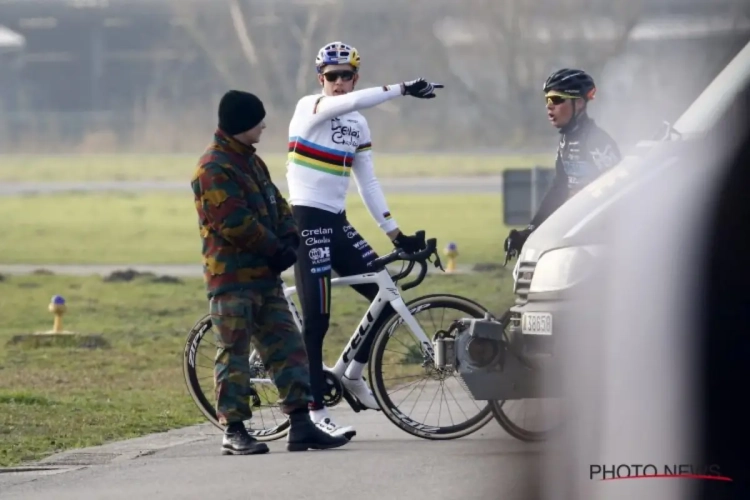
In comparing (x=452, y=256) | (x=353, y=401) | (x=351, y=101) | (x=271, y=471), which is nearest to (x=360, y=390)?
(x=353, y=401)

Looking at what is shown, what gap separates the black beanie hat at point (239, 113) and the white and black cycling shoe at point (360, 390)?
1443mm

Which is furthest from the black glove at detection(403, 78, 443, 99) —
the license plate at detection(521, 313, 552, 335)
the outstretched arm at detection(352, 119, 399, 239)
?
the license plate at detection(521, 313, 552, 335)

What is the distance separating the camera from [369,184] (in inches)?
355

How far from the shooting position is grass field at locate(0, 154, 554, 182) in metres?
52.5

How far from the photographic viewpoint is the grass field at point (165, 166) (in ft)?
172

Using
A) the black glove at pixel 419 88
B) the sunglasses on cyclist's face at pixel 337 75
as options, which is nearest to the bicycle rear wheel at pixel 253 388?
the sunglasses on cyclist's face at pixel 337 75

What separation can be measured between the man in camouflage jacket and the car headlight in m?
2.58

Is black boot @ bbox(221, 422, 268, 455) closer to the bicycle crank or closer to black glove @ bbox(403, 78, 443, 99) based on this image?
the bicycle crank

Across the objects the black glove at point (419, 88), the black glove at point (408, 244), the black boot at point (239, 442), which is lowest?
the black boot at point (239, 442)

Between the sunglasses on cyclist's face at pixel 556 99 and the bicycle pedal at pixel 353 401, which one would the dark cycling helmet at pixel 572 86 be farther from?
A: the bicycle pedal at pixel 353 401

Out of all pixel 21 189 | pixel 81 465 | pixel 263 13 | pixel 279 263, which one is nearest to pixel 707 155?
pixel 279 263

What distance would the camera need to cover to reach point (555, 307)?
5.38 m

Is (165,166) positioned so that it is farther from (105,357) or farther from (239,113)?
(239,113)

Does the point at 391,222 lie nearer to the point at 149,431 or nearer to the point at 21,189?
the point at 149,431
